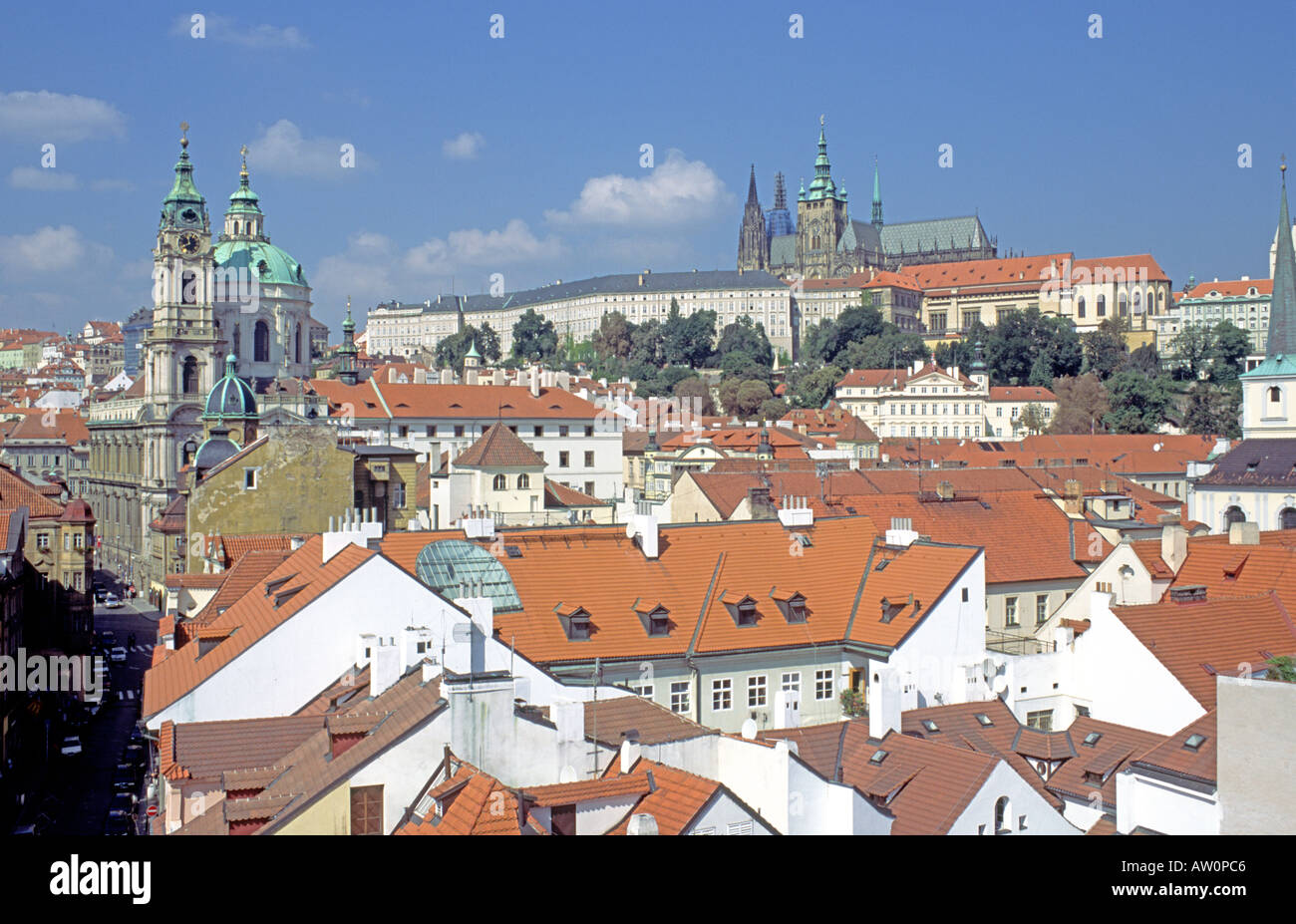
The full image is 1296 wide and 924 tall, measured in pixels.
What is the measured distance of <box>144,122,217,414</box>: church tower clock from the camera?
8106cm

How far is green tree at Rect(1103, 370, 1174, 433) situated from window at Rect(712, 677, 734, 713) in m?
92.7

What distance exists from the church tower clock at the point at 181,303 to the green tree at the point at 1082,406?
6813 cm

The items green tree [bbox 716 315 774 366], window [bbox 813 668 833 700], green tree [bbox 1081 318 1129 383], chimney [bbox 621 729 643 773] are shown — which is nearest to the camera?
chimney [bbox 621 729 643 773]

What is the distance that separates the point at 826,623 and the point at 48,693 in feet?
81.7

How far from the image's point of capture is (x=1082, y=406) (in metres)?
117

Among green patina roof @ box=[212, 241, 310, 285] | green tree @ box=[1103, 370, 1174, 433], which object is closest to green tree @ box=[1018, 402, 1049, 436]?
green tree @ box=[1103, 370, 1174, 433]

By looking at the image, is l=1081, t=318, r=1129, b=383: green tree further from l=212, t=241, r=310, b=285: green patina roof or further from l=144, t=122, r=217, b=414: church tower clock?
l=144, t=122, r=217, b=414: church tower clock

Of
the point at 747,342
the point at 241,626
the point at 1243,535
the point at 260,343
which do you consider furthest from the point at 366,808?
the point at 747,342

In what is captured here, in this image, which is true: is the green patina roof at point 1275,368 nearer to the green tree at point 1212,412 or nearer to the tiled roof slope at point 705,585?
the tiled roof slope at point 705,585

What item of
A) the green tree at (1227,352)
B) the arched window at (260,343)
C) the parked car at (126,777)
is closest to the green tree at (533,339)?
the arched window at (260,343)

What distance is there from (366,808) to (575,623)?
9.35 metres

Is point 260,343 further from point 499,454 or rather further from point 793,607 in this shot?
point 793,607

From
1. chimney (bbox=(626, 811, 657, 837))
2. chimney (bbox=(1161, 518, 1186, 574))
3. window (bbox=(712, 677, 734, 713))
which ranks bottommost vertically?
window (bbox=(712, 677, 734, 713))
